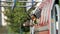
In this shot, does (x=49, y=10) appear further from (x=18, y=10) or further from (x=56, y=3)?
(x=18, y=10)

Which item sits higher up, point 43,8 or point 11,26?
point 43,8

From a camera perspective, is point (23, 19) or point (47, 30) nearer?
point (47, 30)

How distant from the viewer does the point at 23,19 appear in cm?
1847

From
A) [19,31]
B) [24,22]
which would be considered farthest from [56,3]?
[19,31]

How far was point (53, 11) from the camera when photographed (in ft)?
29.8

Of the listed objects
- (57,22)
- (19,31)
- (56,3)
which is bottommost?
(19,31)

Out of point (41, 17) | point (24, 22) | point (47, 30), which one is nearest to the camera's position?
point (47, 30)

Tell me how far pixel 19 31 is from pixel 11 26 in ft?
3.08

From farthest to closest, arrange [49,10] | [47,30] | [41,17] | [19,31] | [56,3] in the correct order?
1. [19,31]
2. [41,17]
3. [47,30]
4. [49,10]
5. [56,3]

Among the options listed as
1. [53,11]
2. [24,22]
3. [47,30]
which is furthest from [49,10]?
[24,22]

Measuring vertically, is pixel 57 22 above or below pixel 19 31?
above

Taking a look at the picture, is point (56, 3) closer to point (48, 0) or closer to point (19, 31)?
point (48, 0)

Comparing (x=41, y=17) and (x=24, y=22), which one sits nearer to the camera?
(x=41, y=17)

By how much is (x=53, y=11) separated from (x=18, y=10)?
962 centimetres
